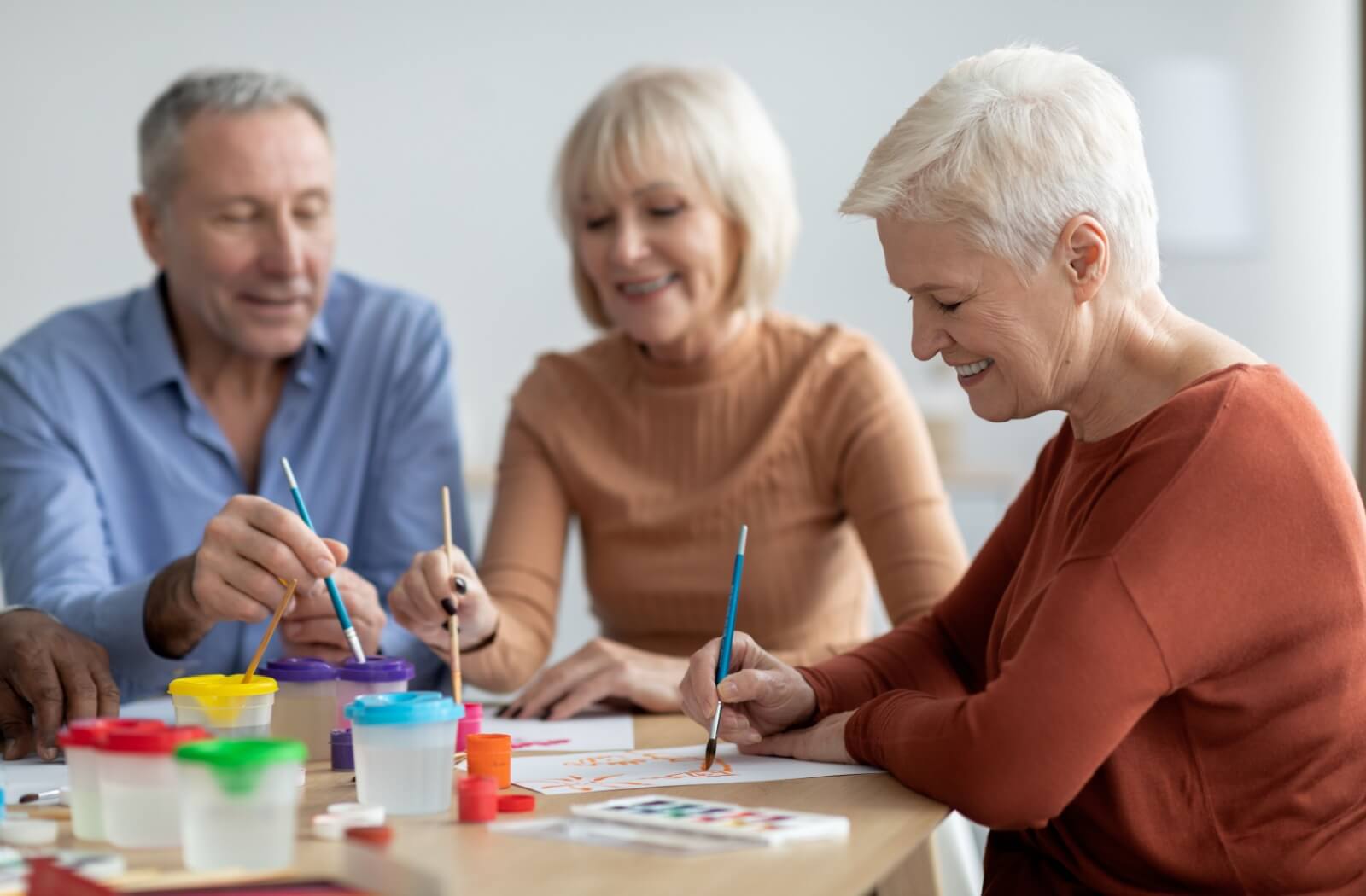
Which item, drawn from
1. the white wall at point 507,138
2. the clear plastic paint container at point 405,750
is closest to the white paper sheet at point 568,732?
the clear plastic paint container at point 405,750

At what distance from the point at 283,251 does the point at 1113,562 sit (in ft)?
4.74

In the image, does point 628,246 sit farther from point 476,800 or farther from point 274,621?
point 476,800

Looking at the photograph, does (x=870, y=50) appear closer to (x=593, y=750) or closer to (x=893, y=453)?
(x=893, y=453)

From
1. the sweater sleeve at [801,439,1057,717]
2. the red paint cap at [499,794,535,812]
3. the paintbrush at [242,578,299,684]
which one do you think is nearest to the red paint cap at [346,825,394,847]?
the red paint cap at [499,794,535,812]

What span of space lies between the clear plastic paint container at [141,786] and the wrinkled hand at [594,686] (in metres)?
0.69

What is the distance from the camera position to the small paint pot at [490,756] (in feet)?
3.83

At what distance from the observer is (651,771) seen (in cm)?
126

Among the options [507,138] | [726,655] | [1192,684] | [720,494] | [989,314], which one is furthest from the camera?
[507,138]

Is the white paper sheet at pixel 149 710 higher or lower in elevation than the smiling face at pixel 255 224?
lower

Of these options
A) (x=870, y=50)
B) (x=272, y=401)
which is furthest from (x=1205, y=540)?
(x=870, y=50)

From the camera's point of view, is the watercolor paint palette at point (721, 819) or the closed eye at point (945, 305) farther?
the closed eye at point (945, 305)

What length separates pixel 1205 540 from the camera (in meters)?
1.07

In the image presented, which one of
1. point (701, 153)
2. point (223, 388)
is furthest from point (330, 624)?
point (701, 153)

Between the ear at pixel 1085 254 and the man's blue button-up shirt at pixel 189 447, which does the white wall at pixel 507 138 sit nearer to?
the man's blue button-up shirt at pixel 189 447
